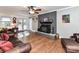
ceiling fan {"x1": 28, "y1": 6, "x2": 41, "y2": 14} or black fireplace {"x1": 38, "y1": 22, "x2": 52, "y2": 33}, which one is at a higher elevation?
ceiling fan {"x1": 28, "y1": 6, "x2": 41, "y2": 14}

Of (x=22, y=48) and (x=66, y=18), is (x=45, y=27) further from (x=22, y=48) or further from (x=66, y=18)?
(x=22, y=48)

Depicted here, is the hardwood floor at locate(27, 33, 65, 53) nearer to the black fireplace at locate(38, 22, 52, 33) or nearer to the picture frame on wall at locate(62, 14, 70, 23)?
the black fireplace at locate(38, 22, 52, 33)

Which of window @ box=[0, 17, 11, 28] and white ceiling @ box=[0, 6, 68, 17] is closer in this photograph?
white ceiling @ box=[0, 6, 68, 17]

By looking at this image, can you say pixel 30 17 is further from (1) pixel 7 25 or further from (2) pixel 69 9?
(2) pixel 69 9

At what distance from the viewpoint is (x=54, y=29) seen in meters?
2.28

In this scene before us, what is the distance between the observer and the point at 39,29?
91.8 inches

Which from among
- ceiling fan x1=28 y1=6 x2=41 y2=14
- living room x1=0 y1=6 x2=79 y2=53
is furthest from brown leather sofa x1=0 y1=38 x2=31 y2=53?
ceiling fan x1=28 y1=6 x2=41 y2=14

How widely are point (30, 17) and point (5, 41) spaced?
0.69m

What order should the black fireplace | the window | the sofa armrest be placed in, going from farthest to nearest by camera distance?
the black fireplace < the window < the sofa armrest

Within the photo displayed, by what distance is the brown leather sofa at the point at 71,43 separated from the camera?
2.05 m

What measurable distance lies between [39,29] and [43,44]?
1.12 feet

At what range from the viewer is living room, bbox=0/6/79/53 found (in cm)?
207

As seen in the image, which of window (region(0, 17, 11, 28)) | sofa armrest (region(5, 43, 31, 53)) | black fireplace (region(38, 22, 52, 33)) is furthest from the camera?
black fireplace (region(38, 22, 52, 33))

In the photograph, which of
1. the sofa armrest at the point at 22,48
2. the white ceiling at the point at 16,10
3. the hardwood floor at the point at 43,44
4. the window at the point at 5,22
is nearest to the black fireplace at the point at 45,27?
the hardwood floor at the point at 43,44
